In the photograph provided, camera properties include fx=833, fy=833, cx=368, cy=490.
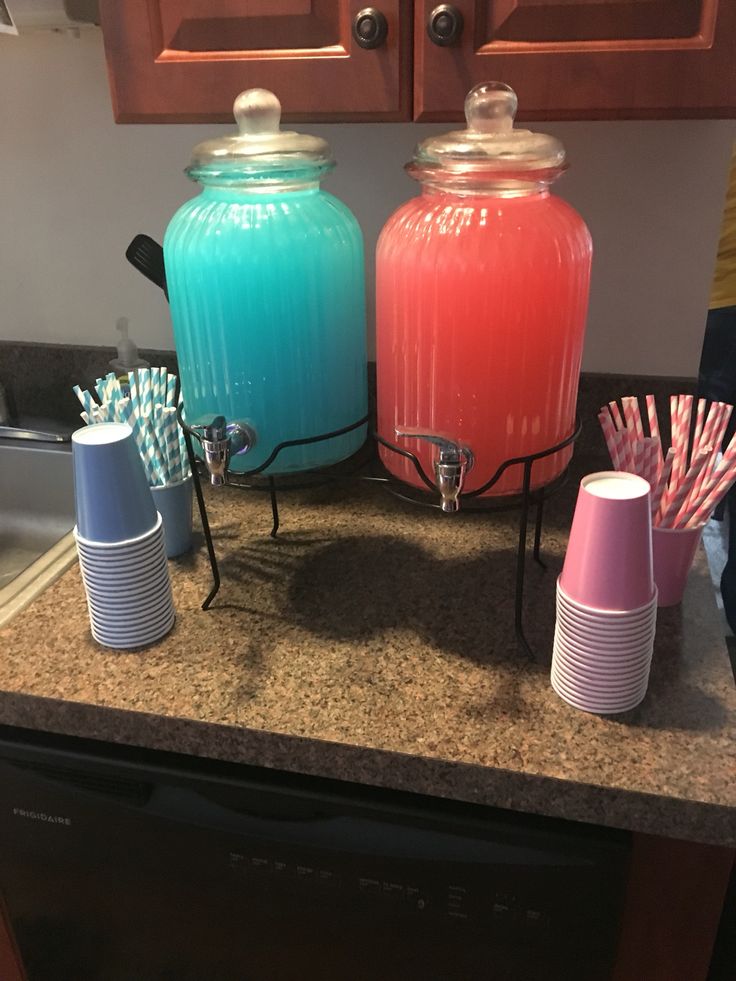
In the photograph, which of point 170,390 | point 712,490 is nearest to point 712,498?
point 712,490

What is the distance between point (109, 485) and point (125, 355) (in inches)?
23.9

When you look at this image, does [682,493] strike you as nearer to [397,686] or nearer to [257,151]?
[397,686]

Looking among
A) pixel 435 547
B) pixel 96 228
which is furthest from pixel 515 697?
pixel 96 228

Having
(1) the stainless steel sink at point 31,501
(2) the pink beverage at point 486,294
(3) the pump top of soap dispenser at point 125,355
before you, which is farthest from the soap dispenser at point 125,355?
(2) the pink beverage at point 486,294

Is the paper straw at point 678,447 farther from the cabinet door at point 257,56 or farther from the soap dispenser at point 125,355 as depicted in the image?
the soap dispenser at point 125,355

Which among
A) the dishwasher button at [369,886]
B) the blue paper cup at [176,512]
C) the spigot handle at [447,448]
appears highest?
the spigot handle at [447,448]

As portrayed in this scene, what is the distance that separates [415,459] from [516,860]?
37cm

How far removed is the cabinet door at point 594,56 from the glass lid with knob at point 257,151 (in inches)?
5.6

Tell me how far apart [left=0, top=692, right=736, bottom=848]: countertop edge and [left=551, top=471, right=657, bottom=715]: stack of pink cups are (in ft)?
0.31

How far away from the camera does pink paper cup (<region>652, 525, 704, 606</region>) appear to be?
0.85 meters

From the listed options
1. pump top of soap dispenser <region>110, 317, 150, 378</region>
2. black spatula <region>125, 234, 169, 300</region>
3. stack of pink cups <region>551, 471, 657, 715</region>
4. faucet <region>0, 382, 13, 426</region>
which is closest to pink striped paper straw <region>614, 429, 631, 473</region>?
stack of pink cups <region>551, 471, 657, 715</region>

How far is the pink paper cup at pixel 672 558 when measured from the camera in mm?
852

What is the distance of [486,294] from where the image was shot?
2.50ft

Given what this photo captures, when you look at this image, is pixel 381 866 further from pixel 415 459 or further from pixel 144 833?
pixel 415 459
